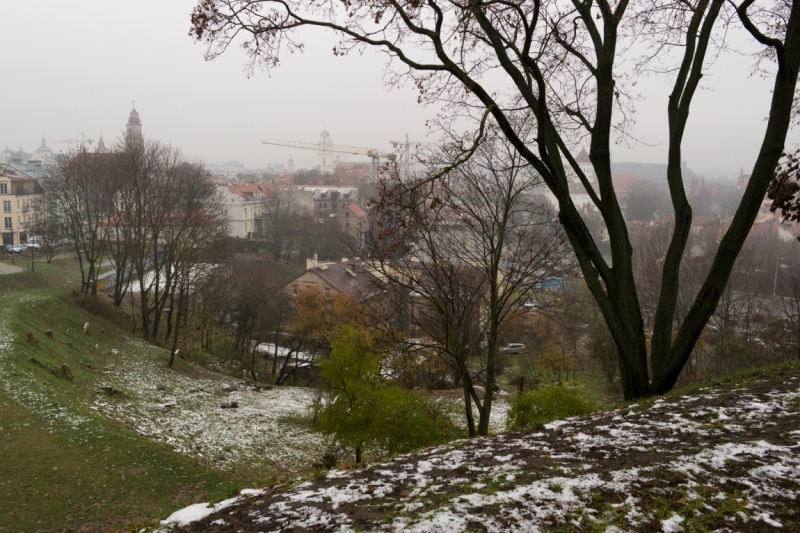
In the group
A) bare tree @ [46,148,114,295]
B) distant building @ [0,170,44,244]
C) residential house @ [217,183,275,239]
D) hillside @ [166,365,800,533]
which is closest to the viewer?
hillside @ [166,365,800,533]

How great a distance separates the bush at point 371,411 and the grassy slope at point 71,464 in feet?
7.03

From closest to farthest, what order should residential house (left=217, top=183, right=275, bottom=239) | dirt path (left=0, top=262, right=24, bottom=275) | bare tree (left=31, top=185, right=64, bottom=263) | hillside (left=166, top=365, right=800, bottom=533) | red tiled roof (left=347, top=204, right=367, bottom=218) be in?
hillside (left=166, top=365, right=800, bottom=533), dirt path (left=0, top=262, right=24, bottom=275), bare tree (left=31, top=185, right=64, bottom=263), residential house (left=217, top=183, right=275, bottom=239), red tiled roof (left=347, top=204, right=367, bottom=218)

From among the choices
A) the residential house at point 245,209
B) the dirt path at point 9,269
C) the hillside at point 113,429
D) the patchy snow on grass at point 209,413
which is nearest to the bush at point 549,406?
the hillside at point 113,429

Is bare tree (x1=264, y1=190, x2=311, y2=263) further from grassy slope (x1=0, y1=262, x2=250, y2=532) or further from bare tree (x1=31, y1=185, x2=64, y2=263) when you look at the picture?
grassy slope (x1=0, y1=262, x2=250, y2=532)

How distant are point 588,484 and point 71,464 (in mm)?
9710

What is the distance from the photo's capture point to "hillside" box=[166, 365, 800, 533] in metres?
3.50

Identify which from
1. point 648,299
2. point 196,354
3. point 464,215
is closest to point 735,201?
point 648,299

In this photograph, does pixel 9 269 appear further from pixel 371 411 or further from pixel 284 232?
pixel 371 411

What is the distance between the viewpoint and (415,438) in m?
8.96

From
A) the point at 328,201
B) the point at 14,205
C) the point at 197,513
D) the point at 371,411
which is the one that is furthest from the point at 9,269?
the point at 328,201

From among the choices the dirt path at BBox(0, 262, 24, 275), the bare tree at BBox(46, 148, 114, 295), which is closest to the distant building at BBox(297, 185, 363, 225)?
the dirt path at BBox(0, 262, 24, 275)

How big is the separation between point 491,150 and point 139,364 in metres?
17.3

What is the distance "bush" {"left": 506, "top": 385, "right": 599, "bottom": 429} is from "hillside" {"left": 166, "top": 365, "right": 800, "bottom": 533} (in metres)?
1.66

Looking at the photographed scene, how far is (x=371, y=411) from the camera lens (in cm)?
975
